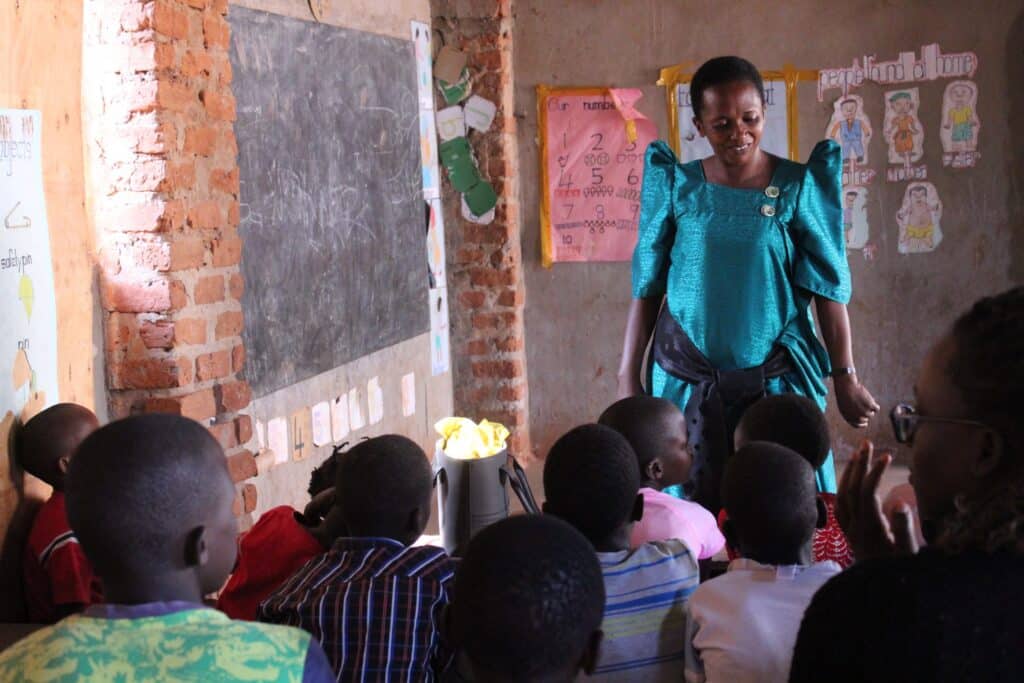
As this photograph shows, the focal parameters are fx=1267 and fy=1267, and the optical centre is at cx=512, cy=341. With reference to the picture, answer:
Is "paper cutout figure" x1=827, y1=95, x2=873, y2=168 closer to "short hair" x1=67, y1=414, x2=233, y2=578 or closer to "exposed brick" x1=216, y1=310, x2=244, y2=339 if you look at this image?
"exposed brick" x1=216, y1=310, x2=244, y2=339

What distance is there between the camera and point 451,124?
554 centimetres

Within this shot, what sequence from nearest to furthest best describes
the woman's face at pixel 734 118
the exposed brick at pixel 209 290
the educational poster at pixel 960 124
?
the woman's face at pixel 734 118
the exposed brick at pixel 209 290
the educational poster at pixel 960 124

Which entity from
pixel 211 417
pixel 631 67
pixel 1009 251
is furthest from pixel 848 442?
pixel 211 417

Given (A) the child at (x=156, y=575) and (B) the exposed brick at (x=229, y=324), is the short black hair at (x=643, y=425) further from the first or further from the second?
(A) the child at (x=156, y=575)

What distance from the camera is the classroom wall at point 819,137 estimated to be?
17.3ft

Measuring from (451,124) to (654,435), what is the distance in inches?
121

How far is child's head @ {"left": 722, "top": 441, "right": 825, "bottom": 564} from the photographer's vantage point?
200cm

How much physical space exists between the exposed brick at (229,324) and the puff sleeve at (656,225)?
1.08 meters

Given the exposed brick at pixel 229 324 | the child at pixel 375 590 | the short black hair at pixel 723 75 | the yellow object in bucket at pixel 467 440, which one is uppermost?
the short black hair at pixel 723 75

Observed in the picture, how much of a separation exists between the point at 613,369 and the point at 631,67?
4.41 ft

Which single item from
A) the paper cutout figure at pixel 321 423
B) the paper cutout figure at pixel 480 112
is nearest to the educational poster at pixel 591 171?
the paper cutout figure at pixel 480 112

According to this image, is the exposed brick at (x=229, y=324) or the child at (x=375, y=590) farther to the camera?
the exposed brick at (x=229, y=324)

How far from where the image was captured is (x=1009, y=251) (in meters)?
5.36

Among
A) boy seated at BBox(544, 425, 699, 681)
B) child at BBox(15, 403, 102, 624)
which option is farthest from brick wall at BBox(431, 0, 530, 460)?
boy seated at BBox(544, 425, 699, 681)
